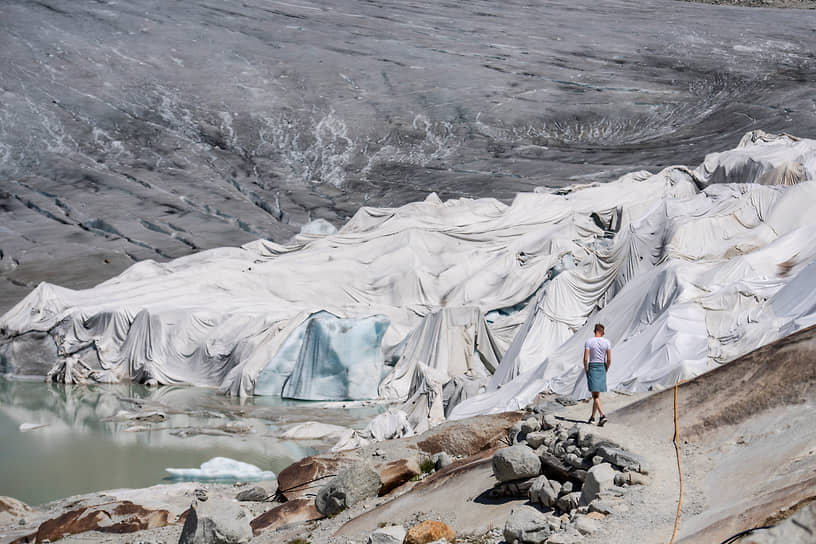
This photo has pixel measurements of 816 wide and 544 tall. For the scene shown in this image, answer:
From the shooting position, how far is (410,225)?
27.3m

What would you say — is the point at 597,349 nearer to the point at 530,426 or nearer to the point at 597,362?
the point at 597,362

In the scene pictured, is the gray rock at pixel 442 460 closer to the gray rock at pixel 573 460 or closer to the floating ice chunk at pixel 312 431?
the gray rock at pixel 573 460

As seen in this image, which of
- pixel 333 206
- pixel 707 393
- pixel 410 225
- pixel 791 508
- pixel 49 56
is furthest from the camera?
pixel 49 56

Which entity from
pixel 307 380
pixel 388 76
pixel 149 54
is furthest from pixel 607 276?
pixel 149 54

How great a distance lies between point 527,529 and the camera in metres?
6.14

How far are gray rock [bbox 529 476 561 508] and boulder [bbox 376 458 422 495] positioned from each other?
2667 millimetres

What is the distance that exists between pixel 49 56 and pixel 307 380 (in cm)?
3727

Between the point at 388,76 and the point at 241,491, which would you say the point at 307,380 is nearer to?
the point at 241,491

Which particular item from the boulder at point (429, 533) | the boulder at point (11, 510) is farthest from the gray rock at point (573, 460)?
the boulder at point (11, 510)

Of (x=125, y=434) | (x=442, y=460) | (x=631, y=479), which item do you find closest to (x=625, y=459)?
(x=631, y=479)

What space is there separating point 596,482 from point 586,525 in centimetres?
61

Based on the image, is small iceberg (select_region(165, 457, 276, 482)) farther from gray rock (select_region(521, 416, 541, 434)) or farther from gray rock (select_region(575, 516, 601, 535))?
gray rock (select_region(575, 516, 601, 535))

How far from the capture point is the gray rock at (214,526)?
8.76 metres

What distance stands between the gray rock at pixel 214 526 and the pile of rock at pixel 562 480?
2724 millimetres
